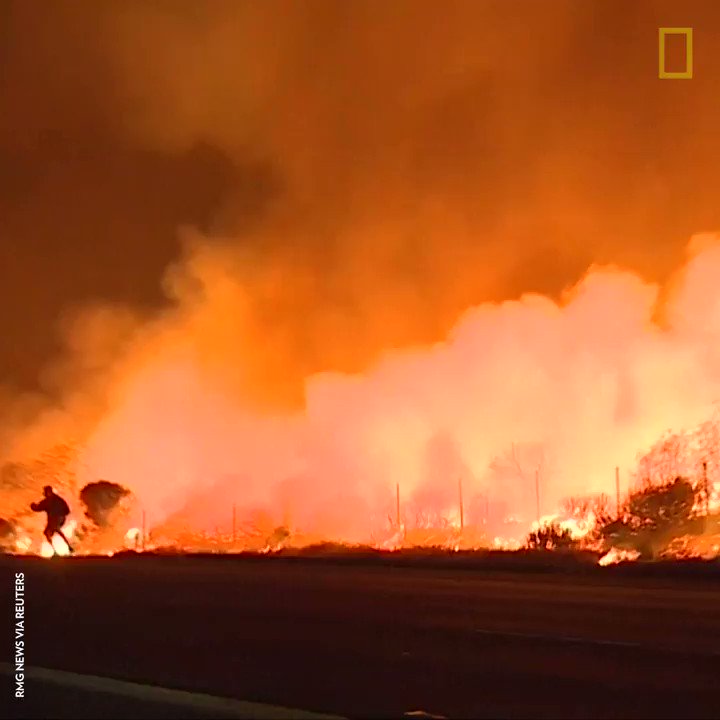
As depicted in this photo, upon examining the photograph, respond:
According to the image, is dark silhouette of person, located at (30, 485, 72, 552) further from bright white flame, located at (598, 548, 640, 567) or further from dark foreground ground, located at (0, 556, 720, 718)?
bright white flame, located at (598, 548, 640, 567)

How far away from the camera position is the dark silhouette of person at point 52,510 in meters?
24.3

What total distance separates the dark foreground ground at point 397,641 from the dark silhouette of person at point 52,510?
4858 mm

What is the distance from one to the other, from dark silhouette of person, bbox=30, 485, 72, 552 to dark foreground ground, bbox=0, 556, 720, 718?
4.86m

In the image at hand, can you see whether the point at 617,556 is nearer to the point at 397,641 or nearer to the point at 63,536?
the point at 63,536

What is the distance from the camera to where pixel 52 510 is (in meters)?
24.5

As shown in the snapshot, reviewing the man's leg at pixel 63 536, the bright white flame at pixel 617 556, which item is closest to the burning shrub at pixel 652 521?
the bright white flame at pixel 617 556

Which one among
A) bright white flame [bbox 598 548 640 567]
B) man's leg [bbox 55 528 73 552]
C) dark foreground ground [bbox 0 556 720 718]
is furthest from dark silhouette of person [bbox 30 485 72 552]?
bright white flame [bbox 598 548 640 567]

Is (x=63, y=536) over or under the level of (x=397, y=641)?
over

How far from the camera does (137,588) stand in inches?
684

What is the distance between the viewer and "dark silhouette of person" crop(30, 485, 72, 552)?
24.3m

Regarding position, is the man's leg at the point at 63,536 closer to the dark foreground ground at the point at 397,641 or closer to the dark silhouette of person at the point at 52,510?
the dark silhouette of person at the point at 52,510

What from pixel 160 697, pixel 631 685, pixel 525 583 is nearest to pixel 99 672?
pixel 160 697

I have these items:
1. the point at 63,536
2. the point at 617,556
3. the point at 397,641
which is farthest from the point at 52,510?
the point at 397,641

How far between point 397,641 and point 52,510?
1461cm
